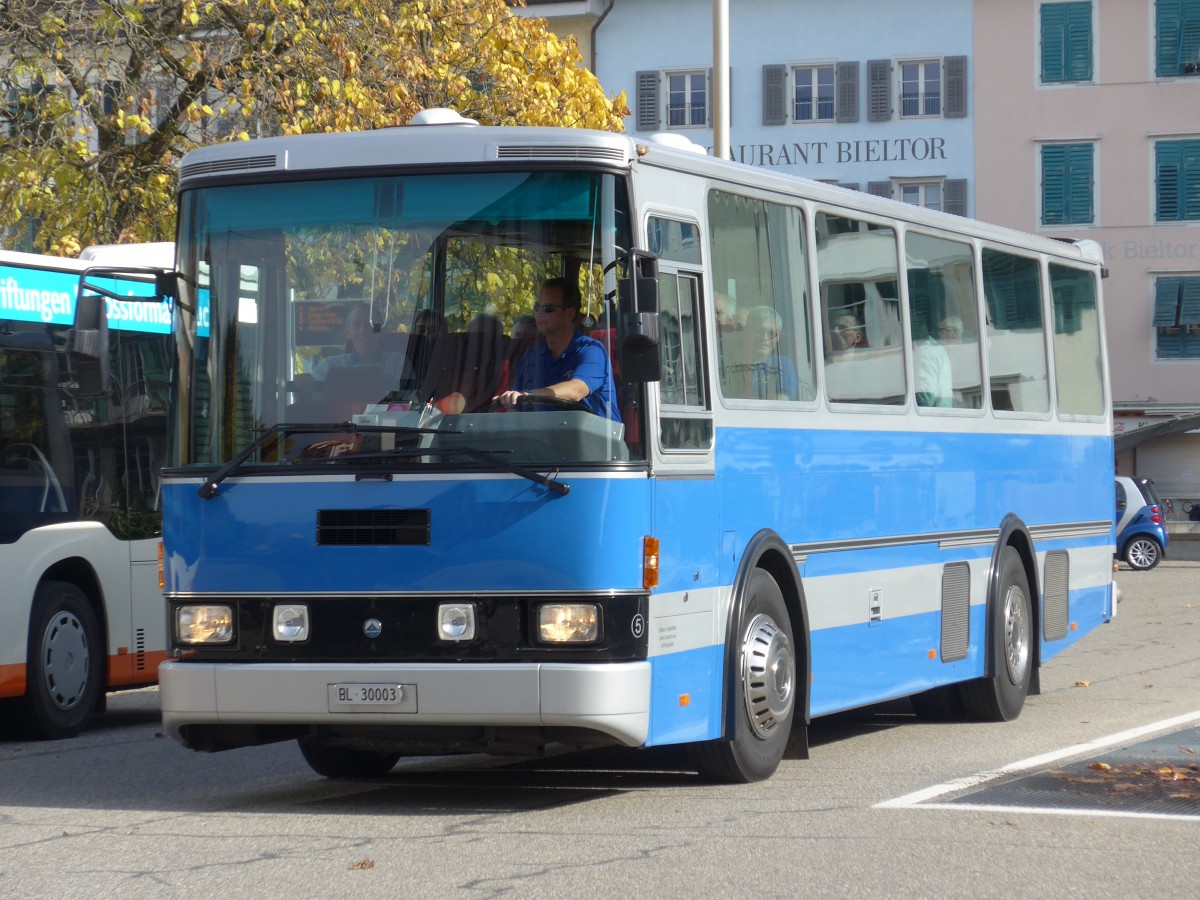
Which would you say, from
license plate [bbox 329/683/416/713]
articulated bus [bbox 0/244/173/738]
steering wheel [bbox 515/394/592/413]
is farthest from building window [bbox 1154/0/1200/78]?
license plate [bbox 329/683/416/713]

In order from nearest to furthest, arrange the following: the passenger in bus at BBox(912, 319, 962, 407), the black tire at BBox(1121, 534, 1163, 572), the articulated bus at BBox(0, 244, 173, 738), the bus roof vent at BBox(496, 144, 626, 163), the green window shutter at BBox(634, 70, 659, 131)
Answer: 1. the bus roof vent at BBox(496, 144, 626, 163)
2. the passenger in bus at BBox(912, 319, 962, 407)
3. the articulated bus at BBox(0, 244, 173, 738)
4. the black tire at BBox(1121, 534, 1163, 572)
5. the green window shutter at BBox(634, 70, 659, 131)

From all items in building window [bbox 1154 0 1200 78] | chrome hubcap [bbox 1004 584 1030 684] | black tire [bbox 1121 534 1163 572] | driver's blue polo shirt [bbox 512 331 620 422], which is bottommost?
black tire [bbox 1121 534 1163 572]

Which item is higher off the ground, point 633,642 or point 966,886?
point 633,642

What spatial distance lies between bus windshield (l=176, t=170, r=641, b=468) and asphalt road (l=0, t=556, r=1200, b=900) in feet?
5.10

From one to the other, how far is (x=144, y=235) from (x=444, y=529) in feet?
44.6

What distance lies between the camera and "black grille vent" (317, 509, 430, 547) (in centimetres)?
869

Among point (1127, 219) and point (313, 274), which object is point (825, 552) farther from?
point (1127, 219)

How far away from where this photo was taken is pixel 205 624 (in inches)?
355

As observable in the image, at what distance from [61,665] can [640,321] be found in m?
6.50

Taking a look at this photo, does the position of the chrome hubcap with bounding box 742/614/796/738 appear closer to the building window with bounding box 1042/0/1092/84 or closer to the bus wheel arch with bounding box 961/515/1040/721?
the bus wheel arch with bounding box 961/515/1040/721

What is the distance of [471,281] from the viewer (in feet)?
28.9

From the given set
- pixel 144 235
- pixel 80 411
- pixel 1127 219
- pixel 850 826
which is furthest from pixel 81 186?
pixel 1127 219

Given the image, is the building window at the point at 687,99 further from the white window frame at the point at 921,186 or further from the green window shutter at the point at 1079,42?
the green window shutter at the point at 1079,42

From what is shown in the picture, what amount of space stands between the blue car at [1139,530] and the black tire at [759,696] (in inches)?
1160
